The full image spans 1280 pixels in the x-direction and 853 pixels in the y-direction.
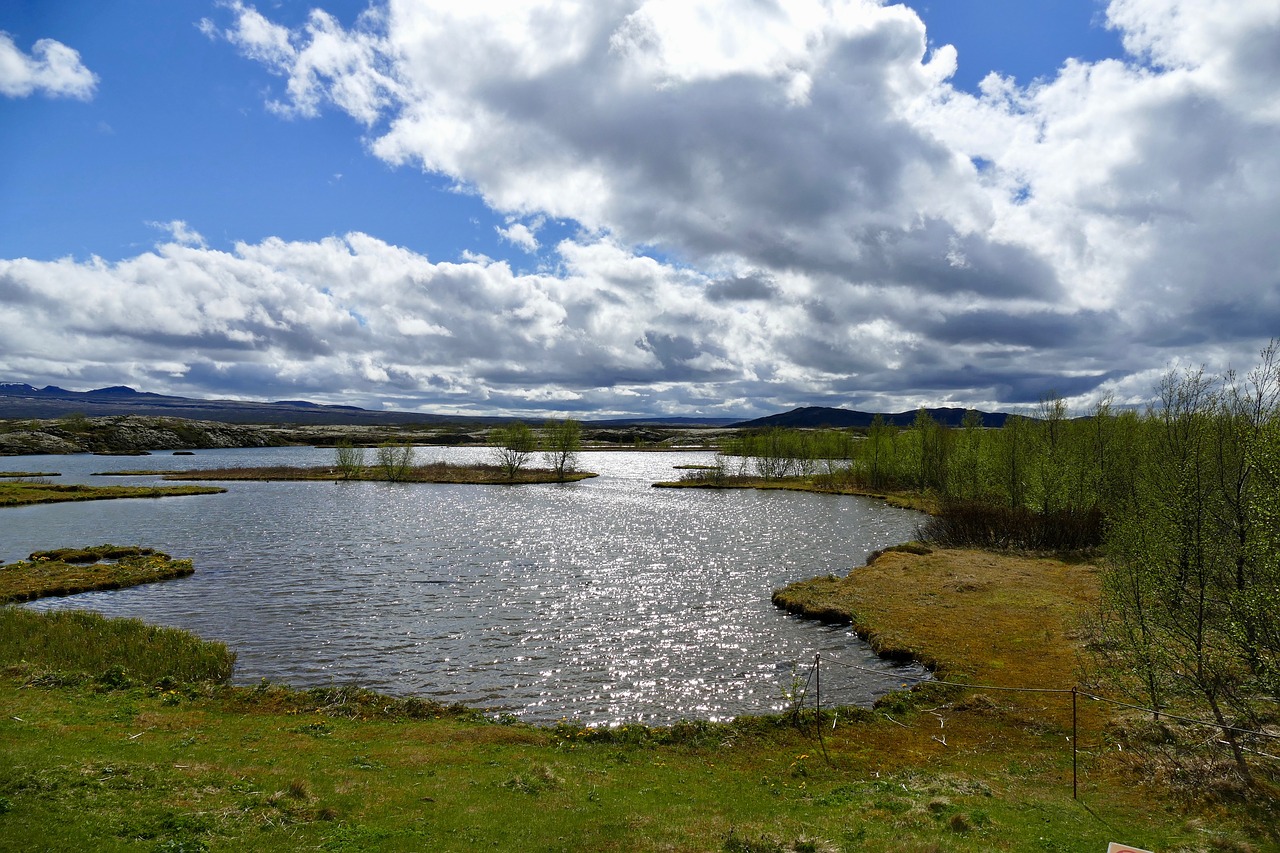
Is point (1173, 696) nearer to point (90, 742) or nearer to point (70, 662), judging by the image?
point (90, 742)

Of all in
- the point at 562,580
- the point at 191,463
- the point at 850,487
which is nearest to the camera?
the point at 562,580

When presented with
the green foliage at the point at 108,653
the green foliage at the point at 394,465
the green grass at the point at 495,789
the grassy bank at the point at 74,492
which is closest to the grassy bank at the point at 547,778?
the green grass at the point at 495,789

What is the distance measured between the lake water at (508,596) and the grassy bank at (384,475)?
39851mm

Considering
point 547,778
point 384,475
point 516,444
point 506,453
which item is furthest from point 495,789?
point 506,453

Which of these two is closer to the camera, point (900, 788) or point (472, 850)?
point (472, 850)

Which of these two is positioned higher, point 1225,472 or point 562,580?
point 1225,472

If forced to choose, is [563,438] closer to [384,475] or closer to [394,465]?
[394,465]

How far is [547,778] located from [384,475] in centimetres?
12456

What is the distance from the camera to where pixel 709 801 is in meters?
16.3

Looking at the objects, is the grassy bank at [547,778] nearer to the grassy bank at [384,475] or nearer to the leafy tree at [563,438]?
the grassy bank at [384,475]

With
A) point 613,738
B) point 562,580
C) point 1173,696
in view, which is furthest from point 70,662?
point 1173,696

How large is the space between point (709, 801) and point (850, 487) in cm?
11106

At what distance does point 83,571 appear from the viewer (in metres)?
44.1

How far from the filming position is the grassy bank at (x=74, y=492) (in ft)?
270
